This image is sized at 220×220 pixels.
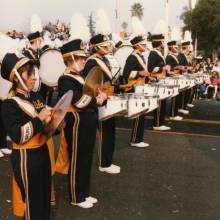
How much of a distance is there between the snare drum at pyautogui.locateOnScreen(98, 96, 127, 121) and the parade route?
33.3 inches

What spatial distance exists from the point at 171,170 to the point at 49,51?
2538 millimetres

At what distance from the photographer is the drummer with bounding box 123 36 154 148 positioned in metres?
6.80

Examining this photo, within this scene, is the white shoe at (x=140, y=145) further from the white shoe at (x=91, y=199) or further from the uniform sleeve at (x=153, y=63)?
the white shoe at (x=91, y=199)

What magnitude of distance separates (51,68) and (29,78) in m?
3.42

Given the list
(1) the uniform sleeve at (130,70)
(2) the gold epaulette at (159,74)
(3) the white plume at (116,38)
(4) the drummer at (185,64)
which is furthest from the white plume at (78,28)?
(3) the white plume at (116,38)

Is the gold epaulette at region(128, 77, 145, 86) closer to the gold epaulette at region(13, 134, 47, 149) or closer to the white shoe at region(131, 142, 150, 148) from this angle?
the white shoe at region(131, 142, 150, 148)

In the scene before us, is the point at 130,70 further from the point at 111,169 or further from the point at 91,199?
the point at 91,199

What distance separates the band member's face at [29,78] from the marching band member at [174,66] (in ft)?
20.5

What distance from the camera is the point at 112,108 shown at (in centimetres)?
507

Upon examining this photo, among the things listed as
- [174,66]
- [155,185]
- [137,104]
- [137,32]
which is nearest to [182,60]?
[174,66]

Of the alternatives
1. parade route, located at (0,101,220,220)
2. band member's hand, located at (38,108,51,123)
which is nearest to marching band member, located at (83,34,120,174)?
parade route, located at (0,101,220,220)

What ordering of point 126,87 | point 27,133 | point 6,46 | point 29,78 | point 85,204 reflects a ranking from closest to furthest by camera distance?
point 27,133 < point 29,78 < point 6,46 < point 85,204 < point 126,87

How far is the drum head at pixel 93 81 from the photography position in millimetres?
4223

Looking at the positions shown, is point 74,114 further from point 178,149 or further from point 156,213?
point 178,149
